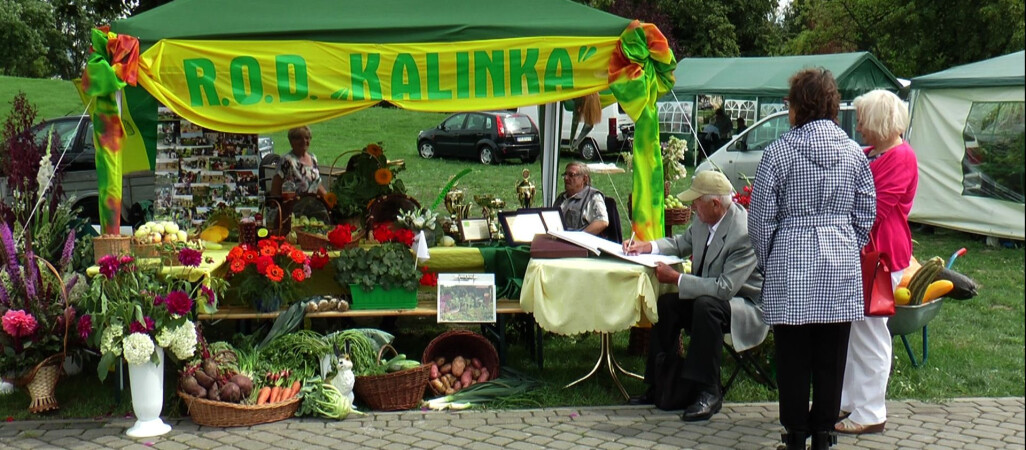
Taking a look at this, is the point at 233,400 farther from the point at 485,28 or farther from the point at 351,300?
the point at 485,28

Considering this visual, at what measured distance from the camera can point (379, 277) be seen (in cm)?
589

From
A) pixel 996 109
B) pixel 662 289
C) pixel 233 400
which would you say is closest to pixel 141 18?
pixel 233 400

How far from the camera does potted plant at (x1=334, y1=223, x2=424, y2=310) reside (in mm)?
5875

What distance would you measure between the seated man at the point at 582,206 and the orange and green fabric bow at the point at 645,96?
1.99 feet

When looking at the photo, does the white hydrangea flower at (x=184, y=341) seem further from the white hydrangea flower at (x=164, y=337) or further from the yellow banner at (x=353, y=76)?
the yellow banner at (x=353, y=76)

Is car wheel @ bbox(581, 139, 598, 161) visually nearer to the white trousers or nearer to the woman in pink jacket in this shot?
the woman in pink jacket

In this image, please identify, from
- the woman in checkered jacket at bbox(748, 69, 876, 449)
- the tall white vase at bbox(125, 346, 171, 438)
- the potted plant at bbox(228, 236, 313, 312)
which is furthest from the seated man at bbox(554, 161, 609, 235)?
the tall white vase at bbox(125, 346, 171, 438)

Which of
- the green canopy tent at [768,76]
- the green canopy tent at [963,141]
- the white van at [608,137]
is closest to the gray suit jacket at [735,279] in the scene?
the green canopy tent at [963,141]

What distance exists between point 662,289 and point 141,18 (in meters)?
3.47

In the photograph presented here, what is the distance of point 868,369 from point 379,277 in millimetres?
2795

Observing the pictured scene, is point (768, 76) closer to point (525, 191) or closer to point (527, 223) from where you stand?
point (525, 191)

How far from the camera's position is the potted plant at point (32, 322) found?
17.2 feet

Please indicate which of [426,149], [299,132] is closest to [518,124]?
[426,149]

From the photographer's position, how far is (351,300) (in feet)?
20.4
